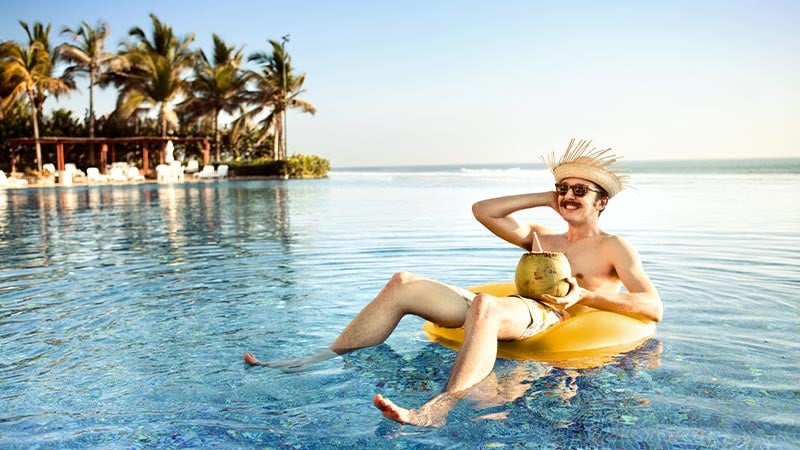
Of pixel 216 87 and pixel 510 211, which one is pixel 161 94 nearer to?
pixel 216 87

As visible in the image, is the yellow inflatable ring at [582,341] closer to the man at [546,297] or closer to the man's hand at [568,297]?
the man at [546,297]

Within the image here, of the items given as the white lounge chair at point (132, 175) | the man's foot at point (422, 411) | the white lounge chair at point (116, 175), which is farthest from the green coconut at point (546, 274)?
the white lounge chair at point (132, 175)

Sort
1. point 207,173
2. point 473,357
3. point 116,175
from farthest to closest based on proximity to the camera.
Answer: point 207,173
point 116,175
point 473,357

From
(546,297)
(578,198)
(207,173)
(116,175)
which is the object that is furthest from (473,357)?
(207,173)

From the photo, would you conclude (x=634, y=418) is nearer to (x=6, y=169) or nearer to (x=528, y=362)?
(x=528, y=362)

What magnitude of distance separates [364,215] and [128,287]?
24.3 ft

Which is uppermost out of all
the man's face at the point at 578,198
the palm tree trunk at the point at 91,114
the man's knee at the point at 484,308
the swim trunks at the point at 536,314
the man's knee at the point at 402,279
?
the palm tree trunk at the point at 91,114

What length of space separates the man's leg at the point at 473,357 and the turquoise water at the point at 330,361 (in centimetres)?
7

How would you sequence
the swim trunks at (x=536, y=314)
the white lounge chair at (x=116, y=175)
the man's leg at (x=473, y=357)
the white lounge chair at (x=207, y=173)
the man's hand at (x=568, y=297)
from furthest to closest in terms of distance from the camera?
1. the white lounge chair at (x=207, y=173)
2. the white lounge chair at (x=116, y=175)
3. the swim trunks at (x=536, y=314)
4. the man's hand at (x=568, y=297)
5. the man's leg at (x=473, y=357)

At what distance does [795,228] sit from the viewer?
32.4ft

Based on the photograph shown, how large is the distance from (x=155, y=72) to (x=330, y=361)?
31857mm

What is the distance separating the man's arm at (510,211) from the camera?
394cm

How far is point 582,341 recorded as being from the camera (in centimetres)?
362

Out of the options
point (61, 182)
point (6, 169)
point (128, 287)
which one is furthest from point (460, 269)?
point (6, 169)
